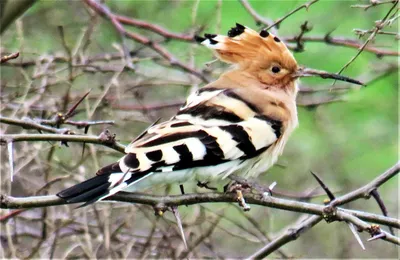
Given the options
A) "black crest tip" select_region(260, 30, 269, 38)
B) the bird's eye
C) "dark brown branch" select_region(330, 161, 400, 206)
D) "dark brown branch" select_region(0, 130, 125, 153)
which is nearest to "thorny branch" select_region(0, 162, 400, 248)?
"dark brown branch" select_region(330, 161, 400, 206)

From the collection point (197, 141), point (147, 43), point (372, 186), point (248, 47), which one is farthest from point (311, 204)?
point (147, 43)

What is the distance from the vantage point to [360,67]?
5.73 metres

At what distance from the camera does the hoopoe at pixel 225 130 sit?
2734 mm

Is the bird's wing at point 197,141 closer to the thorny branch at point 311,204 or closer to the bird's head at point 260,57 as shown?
the thorny branch at point 311,204

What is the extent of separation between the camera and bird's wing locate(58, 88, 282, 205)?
2668 mm

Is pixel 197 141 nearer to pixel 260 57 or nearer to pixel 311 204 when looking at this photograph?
pixel 311 204

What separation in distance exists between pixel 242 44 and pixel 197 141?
0.84 meters

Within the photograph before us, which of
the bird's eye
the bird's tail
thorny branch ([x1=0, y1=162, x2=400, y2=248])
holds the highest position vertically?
the bird's tail

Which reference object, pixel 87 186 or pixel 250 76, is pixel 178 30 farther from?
pixel 87 186

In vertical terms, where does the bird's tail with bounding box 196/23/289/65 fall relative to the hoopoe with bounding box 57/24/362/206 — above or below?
above

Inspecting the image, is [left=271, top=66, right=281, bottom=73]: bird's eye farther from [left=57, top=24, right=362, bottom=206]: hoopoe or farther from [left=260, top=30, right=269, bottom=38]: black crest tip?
[left=260, top=30, right=269, bottom=38]: black crest tip

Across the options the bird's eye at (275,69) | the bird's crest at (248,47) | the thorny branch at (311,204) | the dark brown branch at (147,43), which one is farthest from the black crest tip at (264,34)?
the thorny branch at (311,204)

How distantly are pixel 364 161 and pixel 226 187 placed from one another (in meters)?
3.39

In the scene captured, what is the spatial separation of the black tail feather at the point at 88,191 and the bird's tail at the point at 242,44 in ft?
3.66
